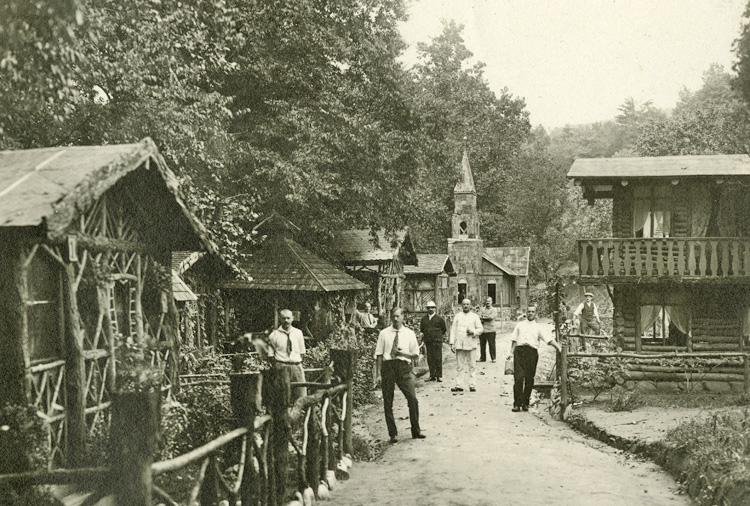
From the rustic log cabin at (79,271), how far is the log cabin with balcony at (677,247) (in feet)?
39.7

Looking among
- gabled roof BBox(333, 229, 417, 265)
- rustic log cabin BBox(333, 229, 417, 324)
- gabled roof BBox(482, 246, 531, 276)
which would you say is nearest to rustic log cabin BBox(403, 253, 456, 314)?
rustic log cabin BBox(333, 229, 417, 324)

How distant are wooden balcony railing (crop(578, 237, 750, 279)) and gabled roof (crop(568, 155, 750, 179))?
67.4 inches

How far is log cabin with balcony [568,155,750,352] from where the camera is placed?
19750mm

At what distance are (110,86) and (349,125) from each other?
37.5 feet

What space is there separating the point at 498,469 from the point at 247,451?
4.32 meters

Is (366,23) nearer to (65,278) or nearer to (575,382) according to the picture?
(575,382)

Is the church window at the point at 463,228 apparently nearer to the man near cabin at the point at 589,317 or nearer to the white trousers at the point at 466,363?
the man near cabin at the point at 589,317

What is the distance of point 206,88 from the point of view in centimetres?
2489

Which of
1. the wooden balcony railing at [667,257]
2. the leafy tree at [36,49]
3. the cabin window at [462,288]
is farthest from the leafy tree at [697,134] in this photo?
the leafy tree at [36,49]

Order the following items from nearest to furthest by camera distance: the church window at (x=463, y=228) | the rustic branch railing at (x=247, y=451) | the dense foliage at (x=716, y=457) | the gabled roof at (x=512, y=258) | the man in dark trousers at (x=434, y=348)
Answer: the rustic branch railing at (x=247, y=451), the dense foliage at (x=716, y=457), the man in dark trousers at (x=434, y=348), the church window at (x=463, y=228), the gabled roof at (x=512, y=258)

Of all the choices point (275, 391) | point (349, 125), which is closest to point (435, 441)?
point (275, 391)

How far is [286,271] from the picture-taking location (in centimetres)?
2383

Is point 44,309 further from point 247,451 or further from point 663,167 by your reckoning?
point 663,167

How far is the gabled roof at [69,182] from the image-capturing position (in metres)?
8.34
